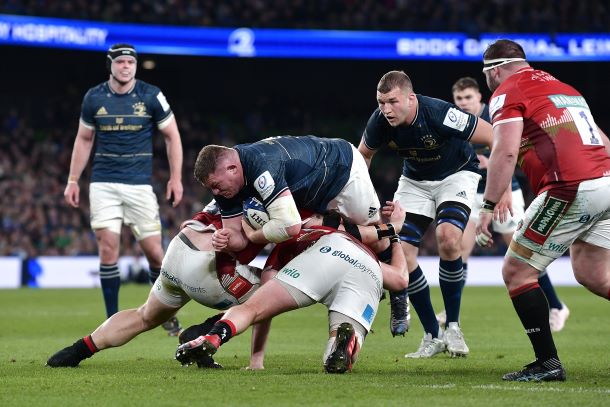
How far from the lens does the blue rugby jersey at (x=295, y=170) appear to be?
6426 millimetres

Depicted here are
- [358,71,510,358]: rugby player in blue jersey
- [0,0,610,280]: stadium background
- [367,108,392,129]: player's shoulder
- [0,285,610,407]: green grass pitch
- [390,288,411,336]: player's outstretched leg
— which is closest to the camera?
[0,285,610,407]: green grass pitch

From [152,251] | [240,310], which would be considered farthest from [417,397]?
[152,251]

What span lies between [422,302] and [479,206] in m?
2.70

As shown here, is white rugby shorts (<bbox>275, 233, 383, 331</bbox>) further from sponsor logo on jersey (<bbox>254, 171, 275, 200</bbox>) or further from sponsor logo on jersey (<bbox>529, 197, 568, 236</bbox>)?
sponsor logo on jersey (<bbox>529, 197, 568, 236</bbox>)

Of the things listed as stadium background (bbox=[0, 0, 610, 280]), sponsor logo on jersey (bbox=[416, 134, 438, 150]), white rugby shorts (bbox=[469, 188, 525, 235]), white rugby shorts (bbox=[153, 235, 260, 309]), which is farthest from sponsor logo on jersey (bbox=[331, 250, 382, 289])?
stadium background (bbox=[0, 0, 610, 280])

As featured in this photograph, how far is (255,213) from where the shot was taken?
6.54 m

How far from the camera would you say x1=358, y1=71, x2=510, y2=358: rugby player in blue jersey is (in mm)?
8102

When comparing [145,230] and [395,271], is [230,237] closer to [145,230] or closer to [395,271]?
[395,271]

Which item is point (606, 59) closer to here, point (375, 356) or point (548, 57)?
point (548, 57)

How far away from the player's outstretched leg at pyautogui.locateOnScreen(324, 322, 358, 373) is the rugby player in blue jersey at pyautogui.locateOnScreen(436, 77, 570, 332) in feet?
11.4

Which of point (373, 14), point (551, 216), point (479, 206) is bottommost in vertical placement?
point (479, 206)

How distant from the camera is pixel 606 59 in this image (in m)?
26.2

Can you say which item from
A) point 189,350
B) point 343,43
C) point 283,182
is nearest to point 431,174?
point 283,182

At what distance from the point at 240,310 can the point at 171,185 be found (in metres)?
4.09
